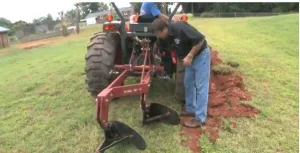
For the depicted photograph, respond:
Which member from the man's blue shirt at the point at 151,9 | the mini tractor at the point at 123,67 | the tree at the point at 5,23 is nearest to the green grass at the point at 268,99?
the mini tractor at the point at 123,67

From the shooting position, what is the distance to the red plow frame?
3.58 metres

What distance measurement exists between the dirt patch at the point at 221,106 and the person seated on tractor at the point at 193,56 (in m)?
0.17

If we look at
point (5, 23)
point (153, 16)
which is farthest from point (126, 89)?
point (5, 23)

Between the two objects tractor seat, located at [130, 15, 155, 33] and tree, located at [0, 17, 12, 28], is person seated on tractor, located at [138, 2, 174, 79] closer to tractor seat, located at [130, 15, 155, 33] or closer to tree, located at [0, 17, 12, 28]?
tractor seat, located at [130, 15, 155, 33]

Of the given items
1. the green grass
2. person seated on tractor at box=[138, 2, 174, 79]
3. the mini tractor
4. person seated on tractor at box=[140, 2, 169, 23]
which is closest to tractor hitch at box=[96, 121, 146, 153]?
the mini tractor

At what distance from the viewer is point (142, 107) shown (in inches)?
167

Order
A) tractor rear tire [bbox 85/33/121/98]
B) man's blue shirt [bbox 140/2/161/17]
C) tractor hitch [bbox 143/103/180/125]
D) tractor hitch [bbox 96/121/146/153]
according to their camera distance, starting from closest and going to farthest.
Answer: tractor hitch [bbox 96/121/146/153], tractor hitch [bbox 143/103/180/125], tractor rear tire [bbox 85/33/121/98], man's blue shirt [bbox 140/2/161/17]

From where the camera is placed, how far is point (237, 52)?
914cm

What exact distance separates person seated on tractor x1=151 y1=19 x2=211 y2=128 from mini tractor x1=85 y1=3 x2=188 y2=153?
0.36 m

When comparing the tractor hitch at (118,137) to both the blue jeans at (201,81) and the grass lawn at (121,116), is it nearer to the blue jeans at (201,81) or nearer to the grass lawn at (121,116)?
the grass lawn at (121,116)

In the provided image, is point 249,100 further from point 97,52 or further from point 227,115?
point 97,52

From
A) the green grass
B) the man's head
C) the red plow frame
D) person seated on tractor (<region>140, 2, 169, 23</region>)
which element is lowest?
the green grass

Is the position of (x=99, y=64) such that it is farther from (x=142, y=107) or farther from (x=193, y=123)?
(x=193, y=123)

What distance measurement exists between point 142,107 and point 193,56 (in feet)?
3.10
